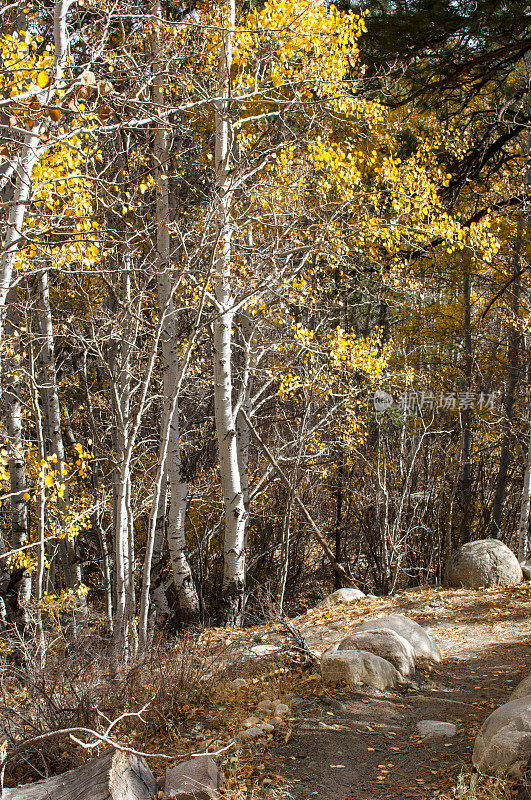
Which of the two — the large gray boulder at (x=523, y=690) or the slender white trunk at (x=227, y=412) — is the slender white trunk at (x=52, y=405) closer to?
the slender white trunk at (x=227, y=412)

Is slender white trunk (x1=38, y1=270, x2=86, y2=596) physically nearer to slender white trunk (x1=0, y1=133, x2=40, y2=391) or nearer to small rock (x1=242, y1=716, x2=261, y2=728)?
slender white trunk (x1=0, y1=133, x2=40, y2=391)

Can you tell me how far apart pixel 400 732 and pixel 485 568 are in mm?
4767

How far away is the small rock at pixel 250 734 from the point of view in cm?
382

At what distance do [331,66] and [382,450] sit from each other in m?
5.36

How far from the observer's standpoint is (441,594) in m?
8.17

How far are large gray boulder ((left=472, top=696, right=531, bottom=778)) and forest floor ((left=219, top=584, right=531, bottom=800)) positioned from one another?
8cm

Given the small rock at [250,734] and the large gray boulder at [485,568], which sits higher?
the small rock at [250,734]

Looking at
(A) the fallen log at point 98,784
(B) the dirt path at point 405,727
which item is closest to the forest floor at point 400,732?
(B) the dirt path at point 405,727

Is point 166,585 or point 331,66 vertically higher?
point 331,66

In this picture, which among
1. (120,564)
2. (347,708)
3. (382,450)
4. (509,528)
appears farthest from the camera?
(509,528)

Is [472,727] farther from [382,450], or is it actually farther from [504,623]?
[382,450]

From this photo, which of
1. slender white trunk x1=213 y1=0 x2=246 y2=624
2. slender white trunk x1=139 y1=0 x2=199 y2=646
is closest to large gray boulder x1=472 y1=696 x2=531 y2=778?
slender white trunk x1=213 y1=0 x2=246 y2=624

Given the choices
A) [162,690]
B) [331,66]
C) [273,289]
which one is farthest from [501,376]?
[162,690]

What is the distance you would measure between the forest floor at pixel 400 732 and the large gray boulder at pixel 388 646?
6.3 inches
